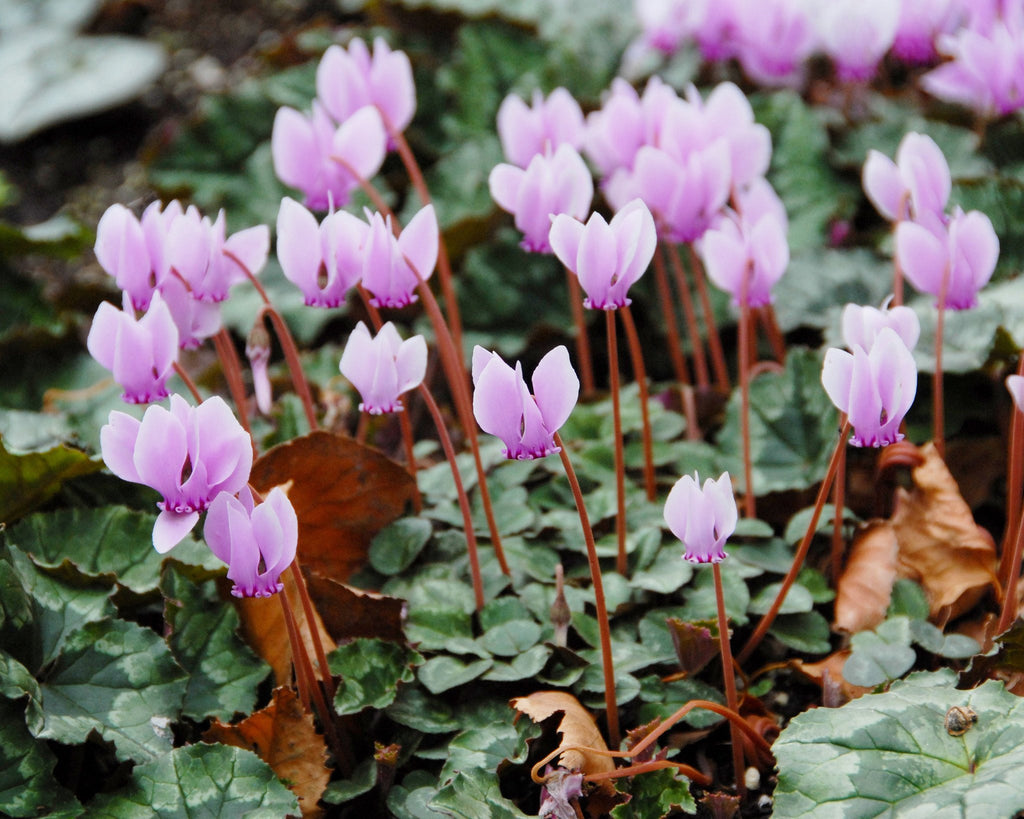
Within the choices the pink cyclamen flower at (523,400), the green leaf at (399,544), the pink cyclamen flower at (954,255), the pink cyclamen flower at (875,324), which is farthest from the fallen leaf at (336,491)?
the pink cyclamen flower at (954,255)

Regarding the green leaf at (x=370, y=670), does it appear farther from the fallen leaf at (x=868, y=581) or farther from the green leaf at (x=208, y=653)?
the fallen leaf at (x=868, y=581)

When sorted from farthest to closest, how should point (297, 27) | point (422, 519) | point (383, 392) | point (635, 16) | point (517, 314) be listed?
1. point (297, 27)
2. point (635, 16)
3. point (517, 314)
4. point (422, 519)
5. point (383, 392)

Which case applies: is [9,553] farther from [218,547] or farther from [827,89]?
[827,89]

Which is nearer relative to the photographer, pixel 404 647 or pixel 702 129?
pixel 404 647

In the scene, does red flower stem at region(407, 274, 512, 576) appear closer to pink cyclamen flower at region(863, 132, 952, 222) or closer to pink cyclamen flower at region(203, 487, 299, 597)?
pink cyclamen flower at region(203, 487, 299, 597)

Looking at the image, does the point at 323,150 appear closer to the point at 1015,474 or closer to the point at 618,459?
the point at 618,459

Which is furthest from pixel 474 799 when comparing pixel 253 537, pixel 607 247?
pixel 607 247

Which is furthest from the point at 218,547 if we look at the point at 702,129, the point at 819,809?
the point at 702,129
